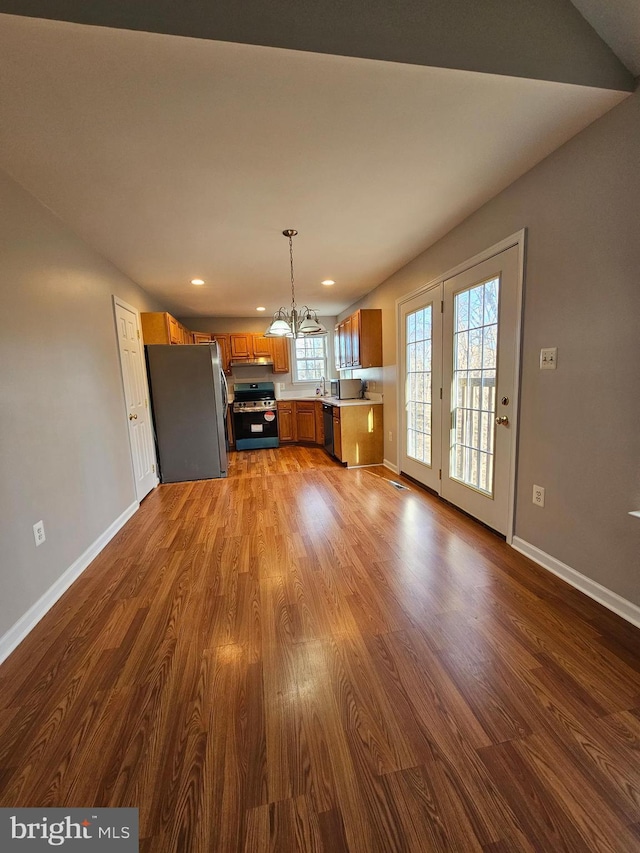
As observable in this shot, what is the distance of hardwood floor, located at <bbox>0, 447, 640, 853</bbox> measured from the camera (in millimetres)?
A: 889

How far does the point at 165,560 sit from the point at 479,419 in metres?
2.48

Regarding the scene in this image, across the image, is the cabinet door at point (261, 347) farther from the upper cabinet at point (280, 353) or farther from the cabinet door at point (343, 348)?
the cabinet door at point (343, 348)

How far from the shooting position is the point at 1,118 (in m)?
1.40

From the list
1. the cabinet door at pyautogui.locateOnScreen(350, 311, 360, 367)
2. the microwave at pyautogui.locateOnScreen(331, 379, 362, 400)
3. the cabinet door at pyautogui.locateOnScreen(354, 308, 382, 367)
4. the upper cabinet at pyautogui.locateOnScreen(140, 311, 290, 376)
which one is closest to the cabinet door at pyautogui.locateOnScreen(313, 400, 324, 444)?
the microwave at pyautogui.locateOnScreen(331, 379, 362, 400)

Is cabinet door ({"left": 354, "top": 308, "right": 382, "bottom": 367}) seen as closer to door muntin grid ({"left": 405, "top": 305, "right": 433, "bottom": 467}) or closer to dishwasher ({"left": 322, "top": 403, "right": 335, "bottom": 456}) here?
door muntin grid ({"left": 405, "top": 305, "right": 433, "bottom": 467})

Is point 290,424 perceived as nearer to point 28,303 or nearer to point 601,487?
point 28,303

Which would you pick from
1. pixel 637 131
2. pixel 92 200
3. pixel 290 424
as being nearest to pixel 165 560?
pixel 92 200

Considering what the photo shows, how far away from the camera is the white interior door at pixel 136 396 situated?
3211 mm

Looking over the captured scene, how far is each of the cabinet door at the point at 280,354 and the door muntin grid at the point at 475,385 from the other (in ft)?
12.4

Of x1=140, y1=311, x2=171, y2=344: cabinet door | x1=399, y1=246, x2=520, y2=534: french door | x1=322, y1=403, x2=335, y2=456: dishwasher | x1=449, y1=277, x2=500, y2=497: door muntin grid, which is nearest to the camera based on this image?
x1=399, y1=246, x2=520, y2=534: french door

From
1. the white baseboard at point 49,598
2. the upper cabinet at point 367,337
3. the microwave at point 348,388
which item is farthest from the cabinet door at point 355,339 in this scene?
the white baseboard at point 49,598

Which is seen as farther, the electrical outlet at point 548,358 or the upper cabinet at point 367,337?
the upper cabinet at point 367,337

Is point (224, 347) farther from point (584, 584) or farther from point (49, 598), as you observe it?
point (584, 584)

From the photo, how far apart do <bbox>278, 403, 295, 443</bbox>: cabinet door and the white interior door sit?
7.71ft
